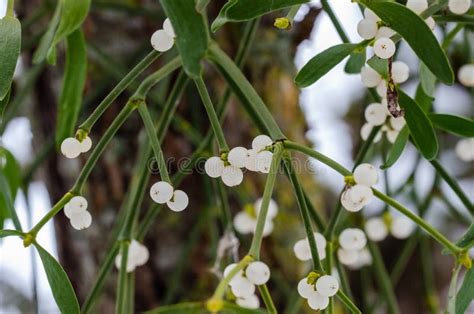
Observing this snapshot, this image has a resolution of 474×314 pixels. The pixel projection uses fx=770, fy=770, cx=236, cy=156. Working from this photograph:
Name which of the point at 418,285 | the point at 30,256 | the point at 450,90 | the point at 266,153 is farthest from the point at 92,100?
the point at 450,90

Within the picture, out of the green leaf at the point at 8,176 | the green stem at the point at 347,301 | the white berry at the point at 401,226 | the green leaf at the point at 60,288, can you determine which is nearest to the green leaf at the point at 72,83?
the green leaf at the point at 8,176

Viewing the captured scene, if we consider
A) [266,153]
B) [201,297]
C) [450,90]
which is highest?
[450,90]

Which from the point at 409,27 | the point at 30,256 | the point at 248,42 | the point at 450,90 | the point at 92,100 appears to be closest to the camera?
the point at 409,27

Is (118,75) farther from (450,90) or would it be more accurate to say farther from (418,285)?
(450,90)

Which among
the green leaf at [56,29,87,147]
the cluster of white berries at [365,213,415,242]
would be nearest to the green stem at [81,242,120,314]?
the green leaf at [56,29,87,147]

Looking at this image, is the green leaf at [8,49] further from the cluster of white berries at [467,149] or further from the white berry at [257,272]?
the cluster of white berries at [467,149]

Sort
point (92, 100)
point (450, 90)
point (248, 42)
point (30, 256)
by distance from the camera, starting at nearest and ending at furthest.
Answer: point (248, 42), point (30, 256), point (92, 100), point (450, 90)

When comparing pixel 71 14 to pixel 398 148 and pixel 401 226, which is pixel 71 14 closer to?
pixel 398 148
